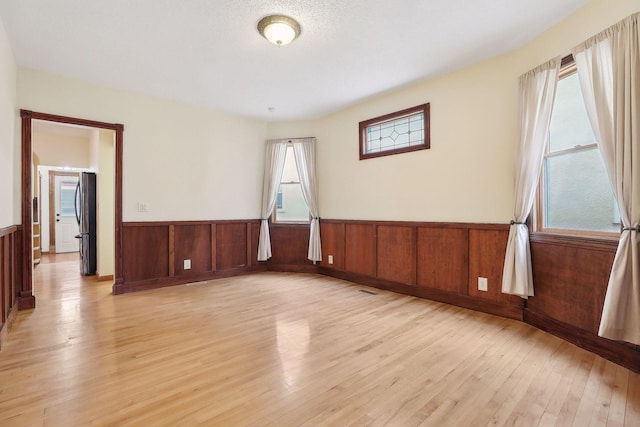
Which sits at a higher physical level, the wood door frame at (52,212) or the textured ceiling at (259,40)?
the textured ceiling at (259,40)

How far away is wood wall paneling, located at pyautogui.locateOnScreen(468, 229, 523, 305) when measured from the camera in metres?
3.03

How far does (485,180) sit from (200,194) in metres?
3.94

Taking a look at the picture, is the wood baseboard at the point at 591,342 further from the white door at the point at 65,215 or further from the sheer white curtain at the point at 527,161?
the white door at the point at 65,215

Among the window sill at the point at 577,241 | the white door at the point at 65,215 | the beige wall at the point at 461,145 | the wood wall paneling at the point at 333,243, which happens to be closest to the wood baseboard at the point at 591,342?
the window sill at the point at 577,241

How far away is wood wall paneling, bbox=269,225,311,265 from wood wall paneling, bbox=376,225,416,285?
1493 millimetres

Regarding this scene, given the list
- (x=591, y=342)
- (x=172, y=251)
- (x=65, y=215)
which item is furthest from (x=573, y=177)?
(x=65, y=215)

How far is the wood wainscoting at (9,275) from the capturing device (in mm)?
2500

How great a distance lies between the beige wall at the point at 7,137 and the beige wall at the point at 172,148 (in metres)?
0.28

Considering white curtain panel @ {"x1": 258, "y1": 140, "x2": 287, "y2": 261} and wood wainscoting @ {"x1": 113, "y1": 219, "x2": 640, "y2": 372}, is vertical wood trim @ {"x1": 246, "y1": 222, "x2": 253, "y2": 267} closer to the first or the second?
wood wainscoting @ {"x1": 113, "y1": 219, "x2": 640, "y2": 372}

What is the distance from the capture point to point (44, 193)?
776cm

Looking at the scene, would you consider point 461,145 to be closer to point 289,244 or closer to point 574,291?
point 574,291

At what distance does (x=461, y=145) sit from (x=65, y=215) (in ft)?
32.1

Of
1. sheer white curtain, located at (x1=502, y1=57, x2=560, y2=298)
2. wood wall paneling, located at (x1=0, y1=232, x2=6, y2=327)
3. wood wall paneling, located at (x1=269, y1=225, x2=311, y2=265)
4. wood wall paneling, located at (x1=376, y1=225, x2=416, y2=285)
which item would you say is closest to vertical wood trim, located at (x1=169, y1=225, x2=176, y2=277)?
wood wall paneling, located at (x1=269, y1=225, x2=311, y2=265)

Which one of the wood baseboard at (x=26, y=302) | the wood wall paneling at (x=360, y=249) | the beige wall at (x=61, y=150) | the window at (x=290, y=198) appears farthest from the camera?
the beige wall at (x=61, y=150)
